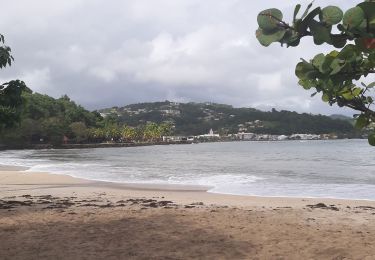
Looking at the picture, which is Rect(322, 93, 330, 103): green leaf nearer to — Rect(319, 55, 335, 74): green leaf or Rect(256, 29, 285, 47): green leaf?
Rect(319, 55, 335, 74): green leaf

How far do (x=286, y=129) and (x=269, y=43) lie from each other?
6508 inches

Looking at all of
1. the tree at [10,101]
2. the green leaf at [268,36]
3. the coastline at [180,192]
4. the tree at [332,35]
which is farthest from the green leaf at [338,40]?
the coastline at [180,192]

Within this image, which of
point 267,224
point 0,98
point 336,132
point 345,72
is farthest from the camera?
point 336,132

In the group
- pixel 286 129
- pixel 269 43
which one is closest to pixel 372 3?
pixel 269 43

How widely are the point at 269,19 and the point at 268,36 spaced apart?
0.21 ft

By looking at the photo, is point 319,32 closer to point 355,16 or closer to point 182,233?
point 355,16

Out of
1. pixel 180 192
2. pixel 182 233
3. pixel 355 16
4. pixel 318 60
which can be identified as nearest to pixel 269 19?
pixel 355 16

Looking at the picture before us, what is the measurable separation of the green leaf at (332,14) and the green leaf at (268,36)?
0.54ft

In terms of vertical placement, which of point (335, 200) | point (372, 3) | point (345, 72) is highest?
point (372, 3)

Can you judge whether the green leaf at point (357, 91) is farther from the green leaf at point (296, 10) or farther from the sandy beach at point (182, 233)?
the sandy beach at point (182, 233)

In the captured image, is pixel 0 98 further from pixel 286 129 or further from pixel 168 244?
pixel 286 129

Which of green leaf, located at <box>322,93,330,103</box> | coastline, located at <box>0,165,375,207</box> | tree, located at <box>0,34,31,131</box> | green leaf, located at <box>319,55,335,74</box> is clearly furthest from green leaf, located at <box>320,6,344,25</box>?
coastline, located at <box>0,165,375,207</box>

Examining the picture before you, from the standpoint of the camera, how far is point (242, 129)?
19125cm

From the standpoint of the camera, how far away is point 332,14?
1619mm
